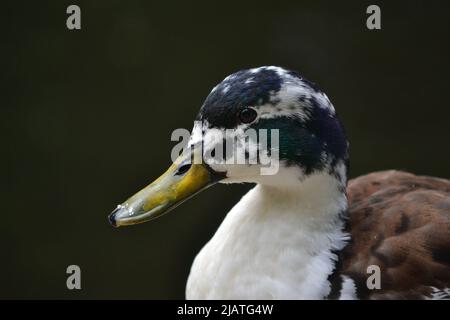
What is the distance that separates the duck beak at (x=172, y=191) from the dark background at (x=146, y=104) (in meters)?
1.73

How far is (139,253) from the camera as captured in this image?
3936 millimetres

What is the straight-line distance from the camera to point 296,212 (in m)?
2.28

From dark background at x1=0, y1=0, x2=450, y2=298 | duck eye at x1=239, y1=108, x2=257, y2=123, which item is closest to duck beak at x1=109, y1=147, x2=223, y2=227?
duck eye at x1=239, y1=108, x2=257, y2=123

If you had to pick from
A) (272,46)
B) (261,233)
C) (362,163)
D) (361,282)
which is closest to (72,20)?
(272,46)

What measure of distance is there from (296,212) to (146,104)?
208 cm

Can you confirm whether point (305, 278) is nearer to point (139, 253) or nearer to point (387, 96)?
point (139, 253)

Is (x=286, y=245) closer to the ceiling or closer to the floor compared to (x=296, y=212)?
closer to the floor

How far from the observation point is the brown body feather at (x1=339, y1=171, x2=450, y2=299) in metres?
2.20

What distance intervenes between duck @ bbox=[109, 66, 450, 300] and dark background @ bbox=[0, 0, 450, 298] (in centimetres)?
164

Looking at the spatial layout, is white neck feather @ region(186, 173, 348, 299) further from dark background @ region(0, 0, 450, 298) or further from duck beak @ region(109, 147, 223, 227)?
dark background @ region(0, 0, 450, 298)

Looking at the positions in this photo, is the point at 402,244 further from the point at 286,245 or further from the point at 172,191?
the point at 172,191

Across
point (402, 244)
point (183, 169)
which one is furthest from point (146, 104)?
point (402, 244)

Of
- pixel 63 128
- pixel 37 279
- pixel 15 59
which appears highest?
pixel 15 59

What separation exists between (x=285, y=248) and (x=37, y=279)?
1.96 m
